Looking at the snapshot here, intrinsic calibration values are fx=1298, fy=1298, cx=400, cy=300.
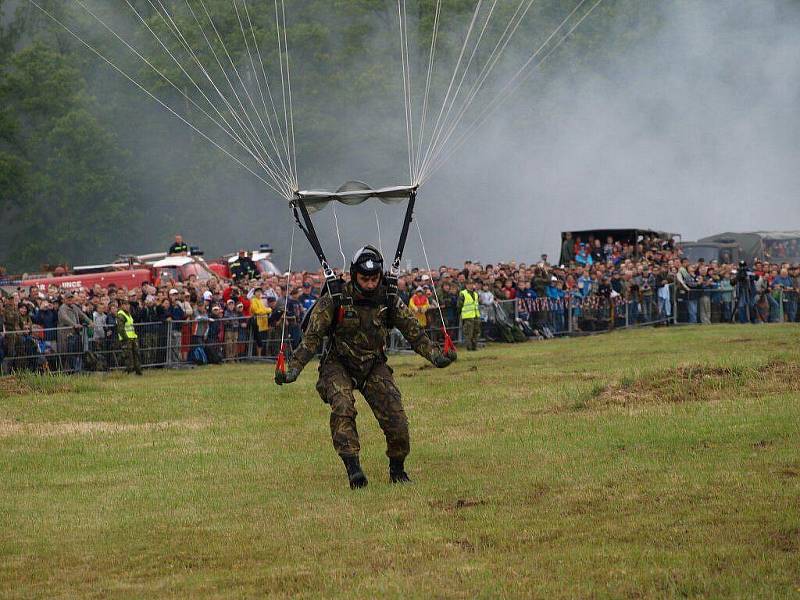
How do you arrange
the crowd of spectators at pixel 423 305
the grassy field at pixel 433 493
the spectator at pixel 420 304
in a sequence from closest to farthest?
the grassy field at pixel 433 493 < the crowd of spectators at pixel 423 305 < the spectator at pixel 420 304

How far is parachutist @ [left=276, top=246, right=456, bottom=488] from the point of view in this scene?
11984mm

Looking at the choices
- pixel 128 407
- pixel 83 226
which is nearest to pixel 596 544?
pixel 128 407

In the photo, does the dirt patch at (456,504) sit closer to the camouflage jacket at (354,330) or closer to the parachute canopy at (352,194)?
the camouflage jacket at (354,330)

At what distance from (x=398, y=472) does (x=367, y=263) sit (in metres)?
1.98

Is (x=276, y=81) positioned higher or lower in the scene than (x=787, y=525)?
higher

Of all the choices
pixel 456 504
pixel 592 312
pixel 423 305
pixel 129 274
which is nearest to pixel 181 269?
pixel 129 274

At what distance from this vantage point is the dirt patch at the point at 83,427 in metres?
17.3

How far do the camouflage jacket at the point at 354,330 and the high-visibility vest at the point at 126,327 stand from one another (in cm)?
1461

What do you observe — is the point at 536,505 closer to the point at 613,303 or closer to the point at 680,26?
the point at 613,303

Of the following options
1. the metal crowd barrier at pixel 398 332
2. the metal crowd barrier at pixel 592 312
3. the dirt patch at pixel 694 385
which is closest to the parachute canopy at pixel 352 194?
the dirt patch at pixel 694 385

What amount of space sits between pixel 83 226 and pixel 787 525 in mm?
55135

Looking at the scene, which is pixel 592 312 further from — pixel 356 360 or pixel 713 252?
pixel 356 360

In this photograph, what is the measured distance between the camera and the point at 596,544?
888cm

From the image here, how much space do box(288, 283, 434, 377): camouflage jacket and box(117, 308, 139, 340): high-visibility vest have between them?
14615mm
